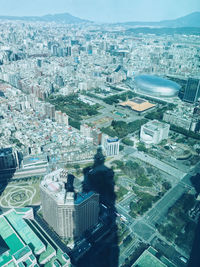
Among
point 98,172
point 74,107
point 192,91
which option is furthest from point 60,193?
point 192,91

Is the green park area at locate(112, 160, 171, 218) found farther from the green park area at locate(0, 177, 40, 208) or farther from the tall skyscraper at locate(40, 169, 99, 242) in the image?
the green park area at locate(0, 177, 40, 208)

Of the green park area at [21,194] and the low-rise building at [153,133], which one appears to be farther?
the low-rise building at [153,133]

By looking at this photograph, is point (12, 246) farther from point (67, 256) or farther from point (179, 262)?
point (179, 262)

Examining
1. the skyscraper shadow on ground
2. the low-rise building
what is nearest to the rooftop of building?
the skyscraper shadow on ground

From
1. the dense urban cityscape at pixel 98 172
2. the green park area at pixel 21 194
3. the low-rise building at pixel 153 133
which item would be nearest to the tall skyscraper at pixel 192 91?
the dense urban cityscape at pixel 98 172

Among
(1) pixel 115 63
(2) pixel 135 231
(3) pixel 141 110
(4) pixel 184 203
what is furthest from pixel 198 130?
(1) pixel 115 63

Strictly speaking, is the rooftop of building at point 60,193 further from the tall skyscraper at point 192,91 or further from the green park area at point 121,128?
the tall skyscraper at point 192,91
